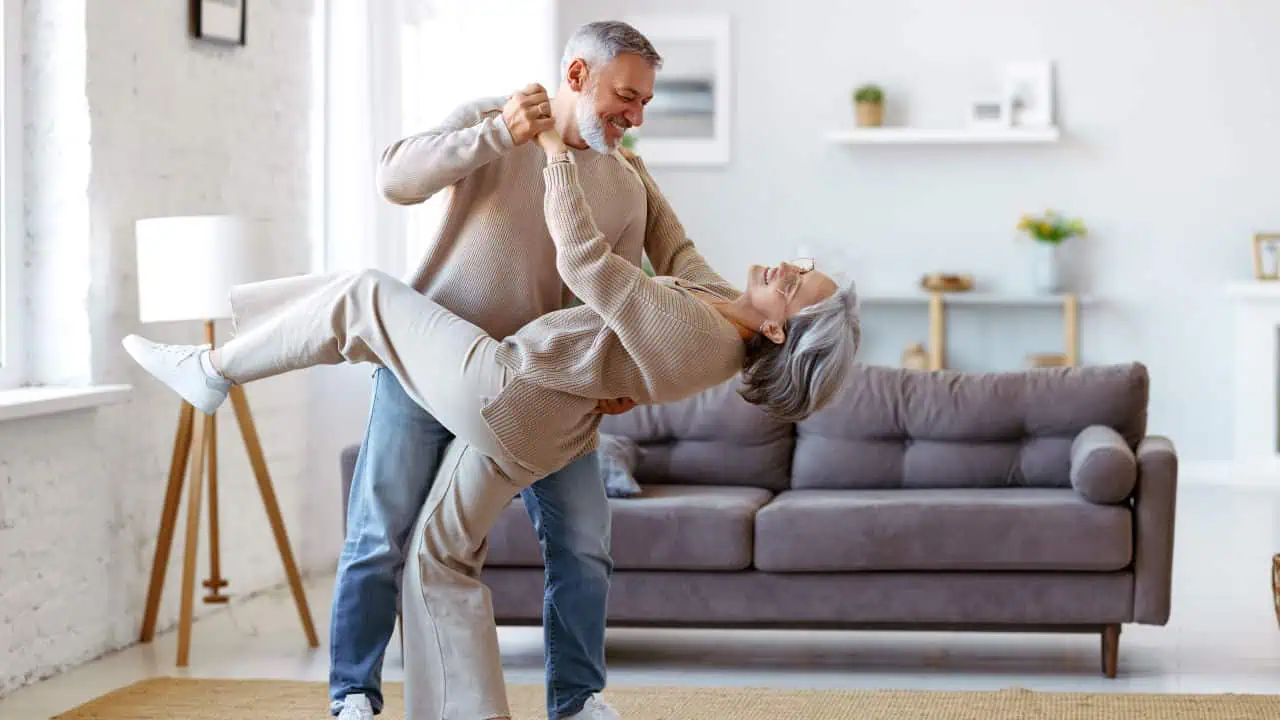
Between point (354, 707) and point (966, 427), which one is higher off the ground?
point (966, 427)

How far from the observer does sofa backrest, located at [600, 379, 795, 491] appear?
15.8 ft

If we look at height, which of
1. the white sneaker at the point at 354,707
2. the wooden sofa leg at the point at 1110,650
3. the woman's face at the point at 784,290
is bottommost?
the wooden sofa leg at the point at 1110,650

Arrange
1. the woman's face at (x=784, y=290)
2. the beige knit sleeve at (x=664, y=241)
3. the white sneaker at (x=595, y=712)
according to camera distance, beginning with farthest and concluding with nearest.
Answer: the white sneaker at (x=595, y=712)
the beige knit sleeve at (x=664, y=241)
the woman's face at (x=784, y=290)

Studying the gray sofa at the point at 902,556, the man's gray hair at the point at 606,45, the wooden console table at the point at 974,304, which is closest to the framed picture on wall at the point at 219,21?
the gray sofa at the point at 902,556

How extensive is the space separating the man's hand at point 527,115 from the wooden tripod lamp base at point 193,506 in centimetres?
214

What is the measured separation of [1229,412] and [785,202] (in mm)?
2651

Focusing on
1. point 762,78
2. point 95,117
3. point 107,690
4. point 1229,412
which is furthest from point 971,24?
point 107,690

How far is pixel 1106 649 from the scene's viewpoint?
13.8 feet

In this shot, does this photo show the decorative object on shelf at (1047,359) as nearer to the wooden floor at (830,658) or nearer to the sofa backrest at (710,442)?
the wooden floor at (830,658)

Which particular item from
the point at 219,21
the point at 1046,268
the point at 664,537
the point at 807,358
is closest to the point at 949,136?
the point at 1046,268

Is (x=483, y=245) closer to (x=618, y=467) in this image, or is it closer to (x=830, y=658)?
(x=618, y=467)

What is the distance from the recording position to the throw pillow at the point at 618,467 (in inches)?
175

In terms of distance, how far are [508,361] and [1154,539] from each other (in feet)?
7.30

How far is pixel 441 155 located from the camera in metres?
2.62
